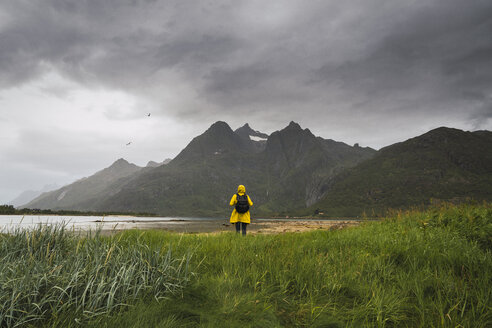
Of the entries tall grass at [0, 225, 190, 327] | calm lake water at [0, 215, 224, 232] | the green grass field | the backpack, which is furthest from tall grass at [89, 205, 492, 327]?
the backpack

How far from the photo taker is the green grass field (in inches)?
110

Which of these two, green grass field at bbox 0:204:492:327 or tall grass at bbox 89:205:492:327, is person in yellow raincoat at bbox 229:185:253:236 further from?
green grass field at bbox 0:204:492:327

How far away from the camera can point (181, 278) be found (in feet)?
12.7

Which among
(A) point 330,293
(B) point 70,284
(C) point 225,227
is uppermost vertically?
(B) point 70,284

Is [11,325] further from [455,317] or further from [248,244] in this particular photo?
[455,317]

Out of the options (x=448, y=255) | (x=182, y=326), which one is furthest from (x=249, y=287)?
(x=448, y=255)

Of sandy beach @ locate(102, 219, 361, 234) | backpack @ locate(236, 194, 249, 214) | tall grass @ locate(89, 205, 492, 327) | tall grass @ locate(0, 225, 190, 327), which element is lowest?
sandy beach @ locate(102, 219, 361, 234)

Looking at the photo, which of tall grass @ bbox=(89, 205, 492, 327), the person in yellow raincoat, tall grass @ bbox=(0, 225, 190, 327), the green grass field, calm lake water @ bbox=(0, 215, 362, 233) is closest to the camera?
tall grass @ bbox=(0, 225, 190, 327)

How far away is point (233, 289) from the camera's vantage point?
3.83 metres

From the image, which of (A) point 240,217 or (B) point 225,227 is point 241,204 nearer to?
(A) point 240,217

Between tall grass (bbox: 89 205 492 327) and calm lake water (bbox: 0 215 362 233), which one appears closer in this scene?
tall grass (bbox: 89 205 492 327)

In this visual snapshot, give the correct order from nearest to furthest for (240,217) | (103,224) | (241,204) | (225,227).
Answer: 1. (103,224)
2. (241,204)
3. (240,217)
4. (225,227)

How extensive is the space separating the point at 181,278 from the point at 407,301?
368 centimetres

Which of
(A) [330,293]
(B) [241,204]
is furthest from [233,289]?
(B) [241,204]
